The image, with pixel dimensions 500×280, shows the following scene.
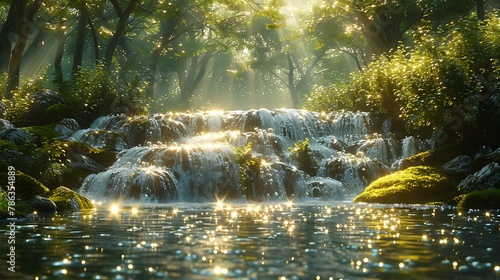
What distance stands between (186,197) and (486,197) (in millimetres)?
9609

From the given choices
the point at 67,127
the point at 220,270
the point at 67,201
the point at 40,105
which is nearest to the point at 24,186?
the point at 67,201

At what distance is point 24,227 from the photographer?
8.95m

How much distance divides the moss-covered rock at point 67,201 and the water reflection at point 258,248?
2.42 m

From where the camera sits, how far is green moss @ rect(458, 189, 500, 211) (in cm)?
1366

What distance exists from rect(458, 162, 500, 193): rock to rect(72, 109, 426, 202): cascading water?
5447 mm

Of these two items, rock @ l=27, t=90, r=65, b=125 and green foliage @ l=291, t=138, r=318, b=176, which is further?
rock @ l=27, t=90, r=65, b=125

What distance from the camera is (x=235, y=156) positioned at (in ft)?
69.6

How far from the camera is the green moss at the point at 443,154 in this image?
1942cm

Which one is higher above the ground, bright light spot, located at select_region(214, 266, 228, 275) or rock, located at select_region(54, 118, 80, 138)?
rock, located at select_region(54, 118, 80, 138)

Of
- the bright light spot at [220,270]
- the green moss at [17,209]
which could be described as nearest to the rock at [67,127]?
the green moss at [17,209]

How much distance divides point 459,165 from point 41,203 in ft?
39.4

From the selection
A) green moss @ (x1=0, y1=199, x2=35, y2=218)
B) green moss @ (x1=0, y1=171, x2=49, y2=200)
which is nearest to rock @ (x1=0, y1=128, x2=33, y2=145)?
green moss @ (x1=0, y1=171, x2=49, y2=200)

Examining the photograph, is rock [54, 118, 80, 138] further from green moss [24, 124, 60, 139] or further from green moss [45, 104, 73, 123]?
green moss [45, 104, 73, 123]

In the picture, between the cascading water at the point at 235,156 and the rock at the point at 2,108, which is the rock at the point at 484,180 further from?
the rock at the point at 2,108
